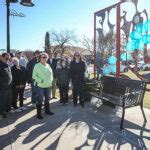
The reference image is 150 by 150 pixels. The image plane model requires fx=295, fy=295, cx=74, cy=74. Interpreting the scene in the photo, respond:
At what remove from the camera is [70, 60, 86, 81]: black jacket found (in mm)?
9352

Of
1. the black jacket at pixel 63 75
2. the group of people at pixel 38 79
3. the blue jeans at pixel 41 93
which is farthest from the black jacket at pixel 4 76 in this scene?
the black jacket at pixel 63 75

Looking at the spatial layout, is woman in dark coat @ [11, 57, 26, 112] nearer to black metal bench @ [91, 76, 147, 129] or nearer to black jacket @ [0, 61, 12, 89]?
black jacket @ [0, 61, 12, 89]

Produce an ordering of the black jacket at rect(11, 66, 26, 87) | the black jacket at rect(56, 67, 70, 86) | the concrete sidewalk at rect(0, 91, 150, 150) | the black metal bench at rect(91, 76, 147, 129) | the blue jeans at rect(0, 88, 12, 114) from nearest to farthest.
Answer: the concrete sidewalk at rect(0, 91, 150, 150) → the black metal bench at rect(91, 76, 147, 129) → the blue jeans at rect(0, 88, 12, 114) → the black jacket at rect(11, 66, 26, 87) → the black jacket at rect(56, 67, 70, 86)

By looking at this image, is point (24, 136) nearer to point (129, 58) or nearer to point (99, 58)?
point (129, 58)

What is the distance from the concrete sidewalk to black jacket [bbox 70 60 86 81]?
3.51 ft

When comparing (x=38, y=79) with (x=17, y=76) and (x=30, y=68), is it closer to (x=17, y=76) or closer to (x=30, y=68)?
(x=17, y=76)

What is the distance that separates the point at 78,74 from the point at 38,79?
1.86 m

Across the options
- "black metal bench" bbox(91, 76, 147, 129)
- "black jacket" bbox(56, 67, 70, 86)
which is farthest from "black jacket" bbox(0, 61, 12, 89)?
"black metal bench" bbox(91, 76, 147, 129)

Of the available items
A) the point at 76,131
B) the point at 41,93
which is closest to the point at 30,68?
the point at 41,93

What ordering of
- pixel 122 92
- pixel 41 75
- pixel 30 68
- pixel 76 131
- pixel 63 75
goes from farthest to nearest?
pixel 63 75 < pixel 30 68 < pixel 122 92 < pixel 41 75 < pixel 76 131

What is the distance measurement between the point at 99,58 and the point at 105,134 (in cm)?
606

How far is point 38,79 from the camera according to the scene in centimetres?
790

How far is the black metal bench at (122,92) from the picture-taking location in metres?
7.07

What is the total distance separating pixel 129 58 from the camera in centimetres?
1005
